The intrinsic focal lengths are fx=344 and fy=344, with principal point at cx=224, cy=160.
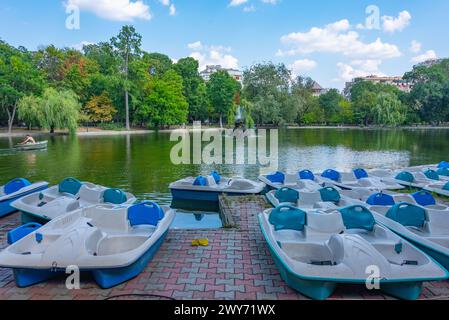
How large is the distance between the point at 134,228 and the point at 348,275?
131 inches

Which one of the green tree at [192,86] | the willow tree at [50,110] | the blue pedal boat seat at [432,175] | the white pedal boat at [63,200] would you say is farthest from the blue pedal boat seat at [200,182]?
the green tree at [192,86]

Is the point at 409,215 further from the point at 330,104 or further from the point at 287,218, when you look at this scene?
the point at 330,104

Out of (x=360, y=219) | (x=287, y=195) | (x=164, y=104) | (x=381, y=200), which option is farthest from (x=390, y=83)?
(x=360, y=219)

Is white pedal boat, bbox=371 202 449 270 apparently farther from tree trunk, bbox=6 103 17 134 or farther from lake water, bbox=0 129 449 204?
tree trunk, bbox=6 103 17 134

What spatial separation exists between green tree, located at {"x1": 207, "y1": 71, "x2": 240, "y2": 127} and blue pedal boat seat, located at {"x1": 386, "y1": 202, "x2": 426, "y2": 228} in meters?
50.3

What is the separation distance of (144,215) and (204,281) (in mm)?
1885

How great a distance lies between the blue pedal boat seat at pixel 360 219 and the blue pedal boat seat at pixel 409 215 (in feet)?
1.98

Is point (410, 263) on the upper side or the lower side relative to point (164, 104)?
lower

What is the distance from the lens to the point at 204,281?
3998mm

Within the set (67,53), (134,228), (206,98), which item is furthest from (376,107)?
(134,228)

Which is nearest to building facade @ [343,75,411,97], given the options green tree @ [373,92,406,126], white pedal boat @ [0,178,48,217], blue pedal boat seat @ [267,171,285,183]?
green tree @ [373,92,406,126]


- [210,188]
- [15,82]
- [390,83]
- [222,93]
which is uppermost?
[390,83]

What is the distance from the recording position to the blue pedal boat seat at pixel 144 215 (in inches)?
215

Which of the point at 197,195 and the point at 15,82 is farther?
the point at 15,82
